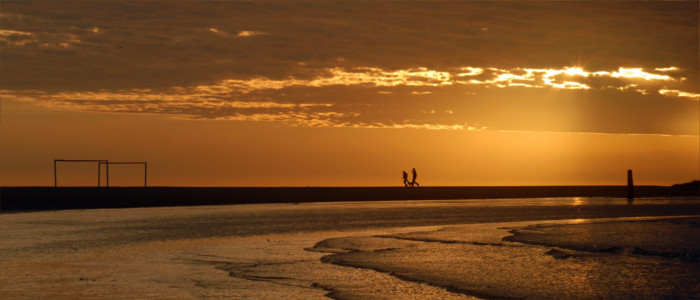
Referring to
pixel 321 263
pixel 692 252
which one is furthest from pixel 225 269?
pixel 692 252

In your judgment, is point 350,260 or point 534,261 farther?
point 350,260

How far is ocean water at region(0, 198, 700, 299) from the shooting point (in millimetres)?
9969

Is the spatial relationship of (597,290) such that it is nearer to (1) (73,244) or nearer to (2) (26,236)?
(1) (73,244)

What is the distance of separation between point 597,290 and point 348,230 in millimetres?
9889

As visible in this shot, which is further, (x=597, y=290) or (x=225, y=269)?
(x=225, y=269)

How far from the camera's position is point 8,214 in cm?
2652

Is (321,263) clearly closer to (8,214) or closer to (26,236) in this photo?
(26,236)

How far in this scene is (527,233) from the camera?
17625 mm

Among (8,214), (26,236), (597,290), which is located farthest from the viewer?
(8,214)

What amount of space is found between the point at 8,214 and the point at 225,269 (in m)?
17.1

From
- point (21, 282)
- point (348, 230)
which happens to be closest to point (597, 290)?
point (21, 282)

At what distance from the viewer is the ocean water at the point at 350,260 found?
9.97 m

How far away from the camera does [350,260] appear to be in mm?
12992

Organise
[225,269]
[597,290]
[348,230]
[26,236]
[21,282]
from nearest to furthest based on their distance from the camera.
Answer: [597,290]
[21,282]
[225,269]
[26,236]
[348,230]
